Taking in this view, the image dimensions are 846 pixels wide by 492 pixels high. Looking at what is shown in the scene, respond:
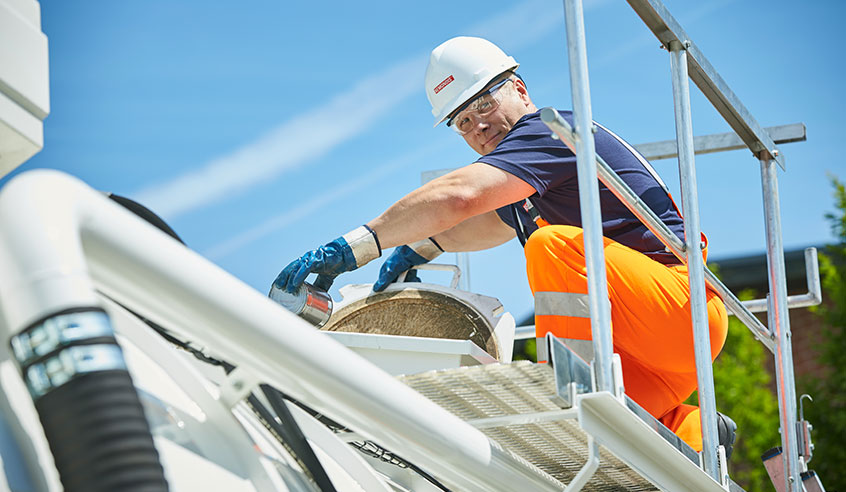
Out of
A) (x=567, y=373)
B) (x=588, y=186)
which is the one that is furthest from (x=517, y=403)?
(x=588, y=186)

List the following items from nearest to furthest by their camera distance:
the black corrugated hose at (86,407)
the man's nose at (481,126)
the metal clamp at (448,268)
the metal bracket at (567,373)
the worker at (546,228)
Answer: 1. the black corrugated hose at (86,407)
2. the metal bracket at (567,373)
3. the worker at (546,228)
4. the man's nose at (481,126)
5. the metal clamp at (448,268)

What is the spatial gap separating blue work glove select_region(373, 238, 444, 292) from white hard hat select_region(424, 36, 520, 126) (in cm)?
53

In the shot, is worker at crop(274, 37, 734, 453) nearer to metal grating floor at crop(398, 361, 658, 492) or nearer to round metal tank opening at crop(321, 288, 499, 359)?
round metal tank opening at crop(321, 288, 499, 359)

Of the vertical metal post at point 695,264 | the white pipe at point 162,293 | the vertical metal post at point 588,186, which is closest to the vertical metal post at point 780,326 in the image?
the vertical metal post at point 695,264

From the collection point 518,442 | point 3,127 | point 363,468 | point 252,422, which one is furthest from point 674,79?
point 3,127

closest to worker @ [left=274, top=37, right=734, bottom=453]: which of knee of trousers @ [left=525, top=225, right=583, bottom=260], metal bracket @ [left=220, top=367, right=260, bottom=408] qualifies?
knee of trousers @ [left=525, top=225, right=583, bottom=260]

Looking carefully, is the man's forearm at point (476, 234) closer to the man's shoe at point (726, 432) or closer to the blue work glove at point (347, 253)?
the blue work glove at point (347, 253)

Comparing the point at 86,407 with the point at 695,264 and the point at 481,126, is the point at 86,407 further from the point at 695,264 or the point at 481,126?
the point at 481,126

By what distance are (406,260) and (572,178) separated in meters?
0.87

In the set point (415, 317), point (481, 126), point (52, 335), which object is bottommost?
point (52, 335)

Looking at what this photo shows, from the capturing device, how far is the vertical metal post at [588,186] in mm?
1914

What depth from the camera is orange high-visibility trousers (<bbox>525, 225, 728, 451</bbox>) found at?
2502 mm

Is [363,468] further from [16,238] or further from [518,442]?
[16,238]

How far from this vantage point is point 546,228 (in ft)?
8.47
